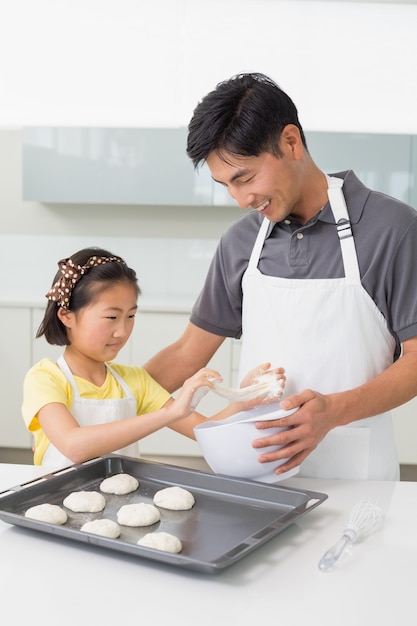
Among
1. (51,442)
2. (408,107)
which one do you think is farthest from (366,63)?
(51,442)

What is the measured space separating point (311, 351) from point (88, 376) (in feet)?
1.76

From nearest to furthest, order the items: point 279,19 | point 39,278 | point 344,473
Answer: point 344,473
point 279,19
point 39,278

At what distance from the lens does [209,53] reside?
15.2 ft

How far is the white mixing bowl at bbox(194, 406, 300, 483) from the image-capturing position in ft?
4.41

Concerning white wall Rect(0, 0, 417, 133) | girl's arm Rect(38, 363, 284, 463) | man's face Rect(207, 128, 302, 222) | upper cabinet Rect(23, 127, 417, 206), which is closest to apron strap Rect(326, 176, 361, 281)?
man's face Rect(207, 128, 302, 222)

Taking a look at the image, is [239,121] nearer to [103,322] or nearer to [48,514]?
[103,322]

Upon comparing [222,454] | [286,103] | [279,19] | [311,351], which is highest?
[279,19]

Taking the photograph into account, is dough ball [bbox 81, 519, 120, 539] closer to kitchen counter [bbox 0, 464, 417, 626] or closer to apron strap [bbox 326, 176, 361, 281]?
kitchen counter [bbox 0, 464, 417, 626]

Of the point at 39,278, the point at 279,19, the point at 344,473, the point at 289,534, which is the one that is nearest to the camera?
the point at 289,534

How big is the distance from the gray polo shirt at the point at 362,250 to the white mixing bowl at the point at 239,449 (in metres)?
0.43

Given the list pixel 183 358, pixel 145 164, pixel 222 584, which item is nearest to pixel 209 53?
pixel 145 164

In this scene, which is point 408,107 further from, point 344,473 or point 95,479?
point 95,479

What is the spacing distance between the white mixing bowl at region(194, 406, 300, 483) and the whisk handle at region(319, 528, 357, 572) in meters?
0.24

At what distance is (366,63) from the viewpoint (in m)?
4.59
